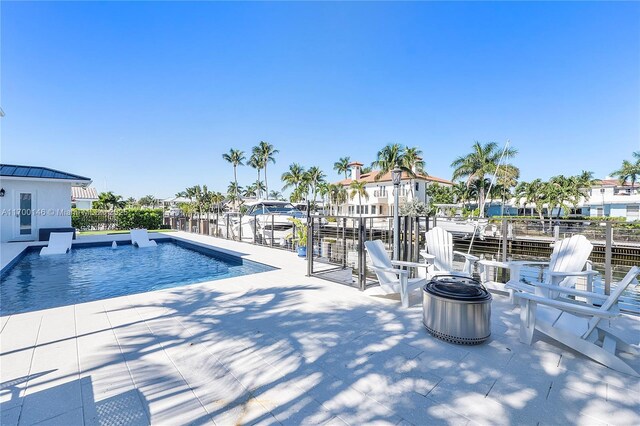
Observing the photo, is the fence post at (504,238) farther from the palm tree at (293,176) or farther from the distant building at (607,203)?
the palm tree at (293,176)

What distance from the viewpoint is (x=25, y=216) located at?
449 inches

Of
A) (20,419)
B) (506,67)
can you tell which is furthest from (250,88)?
(20,419)

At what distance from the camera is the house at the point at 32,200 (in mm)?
10930

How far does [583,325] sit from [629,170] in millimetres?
37152

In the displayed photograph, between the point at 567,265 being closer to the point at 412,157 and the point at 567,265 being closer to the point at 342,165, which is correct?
the point at 412,157

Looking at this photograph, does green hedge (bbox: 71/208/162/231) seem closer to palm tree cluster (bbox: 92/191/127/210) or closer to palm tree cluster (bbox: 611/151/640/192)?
palm tree cluster (bbox: 92/191/127/210)

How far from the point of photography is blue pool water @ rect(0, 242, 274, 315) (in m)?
5.20

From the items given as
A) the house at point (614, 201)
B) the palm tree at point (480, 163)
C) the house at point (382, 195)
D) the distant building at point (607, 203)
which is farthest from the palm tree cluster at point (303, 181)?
the house at point (614, 201)

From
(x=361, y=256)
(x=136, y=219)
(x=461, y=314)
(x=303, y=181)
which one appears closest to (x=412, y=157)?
(x=303, y=181)

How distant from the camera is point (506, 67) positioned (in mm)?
11633

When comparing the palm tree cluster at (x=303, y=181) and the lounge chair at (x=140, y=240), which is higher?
the palm tree cluster at (x=303, y=181)

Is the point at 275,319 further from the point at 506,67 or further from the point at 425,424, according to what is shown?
the point at 506,67

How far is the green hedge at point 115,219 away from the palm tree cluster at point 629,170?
41464 mm

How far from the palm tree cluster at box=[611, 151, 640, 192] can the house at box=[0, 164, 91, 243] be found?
42488 mm
